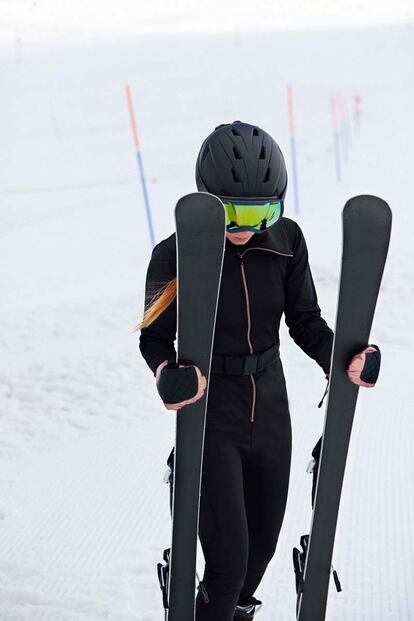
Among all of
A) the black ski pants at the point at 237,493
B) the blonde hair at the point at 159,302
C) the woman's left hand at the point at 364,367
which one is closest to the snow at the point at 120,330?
the blonde hair at the point at 159,302

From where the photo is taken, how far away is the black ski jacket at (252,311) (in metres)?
1.25

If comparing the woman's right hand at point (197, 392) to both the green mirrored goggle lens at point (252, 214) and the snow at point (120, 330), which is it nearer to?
the snow at point (120, 330)

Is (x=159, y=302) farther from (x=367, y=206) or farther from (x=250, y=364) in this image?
(x=367, y=206)

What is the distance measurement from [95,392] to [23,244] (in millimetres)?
2837

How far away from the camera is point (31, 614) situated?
5.98 ft

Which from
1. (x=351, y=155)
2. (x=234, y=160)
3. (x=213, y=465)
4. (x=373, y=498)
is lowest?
(x=351, y=155)

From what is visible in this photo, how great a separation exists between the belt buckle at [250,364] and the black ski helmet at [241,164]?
0.94ft

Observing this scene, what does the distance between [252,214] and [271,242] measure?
92 mm

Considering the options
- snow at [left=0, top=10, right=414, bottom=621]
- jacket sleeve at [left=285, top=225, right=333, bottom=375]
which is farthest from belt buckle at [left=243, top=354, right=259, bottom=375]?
snow at [left=0, top=10, right=414, bottom=621]

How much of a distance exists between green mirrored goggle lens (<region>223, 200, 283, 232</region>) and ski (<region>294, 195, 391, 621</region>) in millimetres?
119

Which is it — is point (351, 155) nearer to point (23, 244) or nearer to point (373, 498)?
point (23, 244)

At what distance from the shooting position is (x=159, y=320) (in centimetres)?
126

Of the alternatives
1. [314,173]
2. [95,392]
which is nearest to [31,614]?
[95,392]

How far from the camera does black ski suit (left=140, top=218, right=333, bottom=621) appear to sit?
1.25 m
